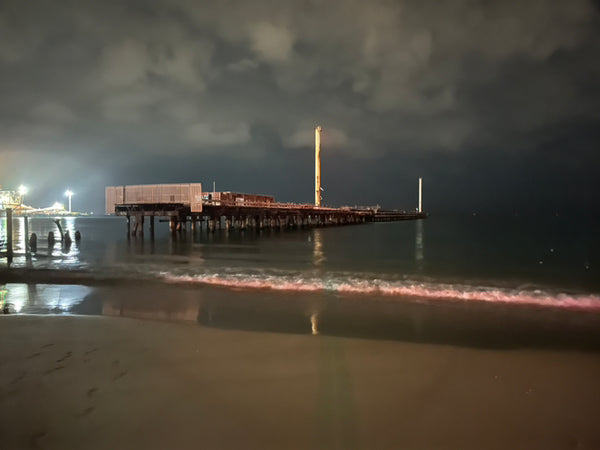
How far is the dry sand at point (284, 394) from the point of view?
3121 mm

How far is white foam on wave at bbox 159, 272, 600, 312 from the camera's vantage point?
31.6 feet

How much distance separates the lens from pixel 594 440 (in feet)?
10.3

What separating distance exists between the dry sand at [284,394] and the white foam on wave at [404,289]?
14.4 ft

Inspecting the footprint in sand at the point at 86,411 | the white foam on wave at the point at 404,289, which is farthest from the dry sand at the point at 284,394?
the white foam on wave at the point at 404,289

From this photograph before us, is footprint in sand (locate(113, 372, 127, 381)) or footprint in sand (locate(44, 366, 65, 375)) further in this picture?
footprint in sand (locate(44, 366, 65, 375))

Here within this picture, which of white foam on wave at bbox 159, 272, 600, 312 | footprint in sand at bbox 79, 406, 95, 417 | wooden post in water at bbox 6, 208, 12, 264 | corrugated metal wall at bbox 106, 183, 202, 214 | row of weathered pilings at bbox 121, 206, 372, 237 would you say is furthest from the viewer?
row of weathered pilings at bbox 121, 206, 372, 237

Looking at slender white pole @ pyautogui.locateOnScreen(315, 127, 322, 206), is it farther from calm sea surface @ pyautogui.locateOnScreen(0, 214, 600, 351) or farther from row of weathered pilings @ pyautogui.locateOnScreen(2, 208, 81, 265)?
calm sea surface @ pyautogui.locateOnScreen(0, 214, 600, 351)

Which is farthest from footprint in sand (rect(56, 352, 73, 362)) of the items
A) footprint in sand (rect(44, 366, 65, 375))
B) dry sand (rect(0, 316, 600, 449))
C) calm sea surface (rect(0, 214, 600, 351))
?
calm sea surface (rect(0, 214, 600, 351))

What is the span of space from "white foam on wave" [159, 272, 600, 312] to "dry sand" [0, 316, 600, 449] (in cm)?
438

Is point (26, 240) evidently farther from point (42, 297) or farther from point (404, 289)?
point (404, 289)

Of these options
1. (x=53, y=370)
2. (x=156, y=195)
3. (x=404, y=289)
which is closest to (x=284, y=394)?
(x=53, y=370)

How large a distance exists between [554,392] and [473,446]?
178 cm

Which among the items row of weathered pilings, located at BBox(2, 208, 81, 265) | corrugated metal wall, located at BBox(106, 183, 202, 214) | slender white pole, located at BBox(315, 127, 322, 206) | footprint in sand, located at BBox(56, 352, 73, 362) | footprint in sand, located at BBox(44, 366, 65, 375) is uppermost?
slender white pole, located at BBox(315, 127, 322, 206)

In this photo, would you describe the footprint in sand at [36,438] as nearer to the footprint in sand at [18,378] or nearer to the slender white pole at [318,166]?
the footprint in sand at [18,378]
